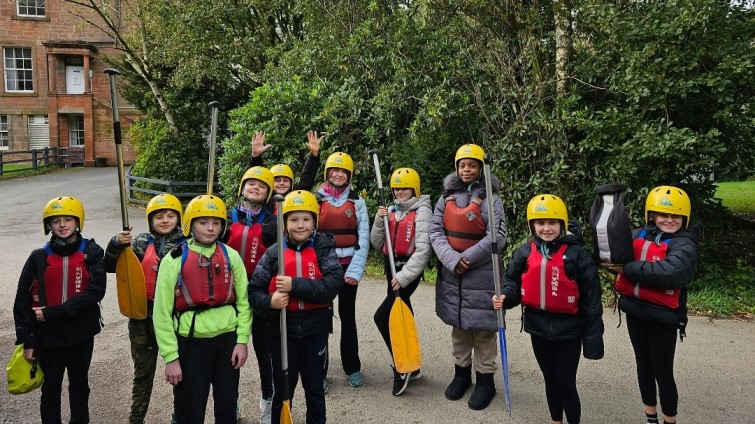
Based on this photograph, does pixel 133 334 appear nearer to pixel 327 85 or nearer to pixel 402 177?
pixel 402 177

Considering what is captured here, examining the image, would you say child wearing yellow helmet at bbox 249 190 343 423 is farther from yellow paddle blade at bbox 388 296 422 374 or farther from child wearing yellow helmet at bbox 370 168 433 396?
child wearing yellow helmet at bbox 370 168 433 396

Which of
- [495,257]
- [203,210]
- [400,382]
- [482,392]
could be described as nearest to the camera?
[203,210]

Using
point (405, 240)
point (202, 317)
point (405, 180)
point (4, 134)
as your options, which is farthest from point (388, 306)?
point (4, 134)

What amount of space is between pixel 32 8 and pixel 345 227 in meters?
34.0

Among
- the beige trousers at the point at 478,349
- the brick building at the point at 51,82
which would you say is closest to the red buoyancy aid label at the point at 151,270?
the beige trousers at the point at 478,349

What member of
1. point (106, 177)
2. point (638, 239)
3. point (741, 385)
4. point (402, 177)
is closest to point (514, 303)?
point (638, 239)

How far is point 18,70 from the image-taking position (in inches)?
1223

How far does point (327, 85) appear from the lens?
10.2 metres

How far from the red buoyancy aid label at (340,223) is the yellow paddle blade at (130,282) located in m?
1.55

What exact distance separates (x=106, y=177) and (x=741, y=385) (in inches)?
1012

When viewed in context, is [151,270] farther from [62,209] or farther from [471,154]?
[471,154]

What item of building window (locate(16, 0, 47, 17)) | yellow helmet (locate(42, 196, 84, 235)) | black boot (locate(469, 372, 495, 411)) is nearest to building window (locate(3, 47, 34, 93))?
building window (locate(16, 0, 47, 17))

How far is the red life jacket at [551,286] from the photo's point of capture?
145 inches

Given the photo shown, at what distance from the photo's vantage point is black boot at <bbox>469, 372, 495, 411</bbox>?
443 cm
